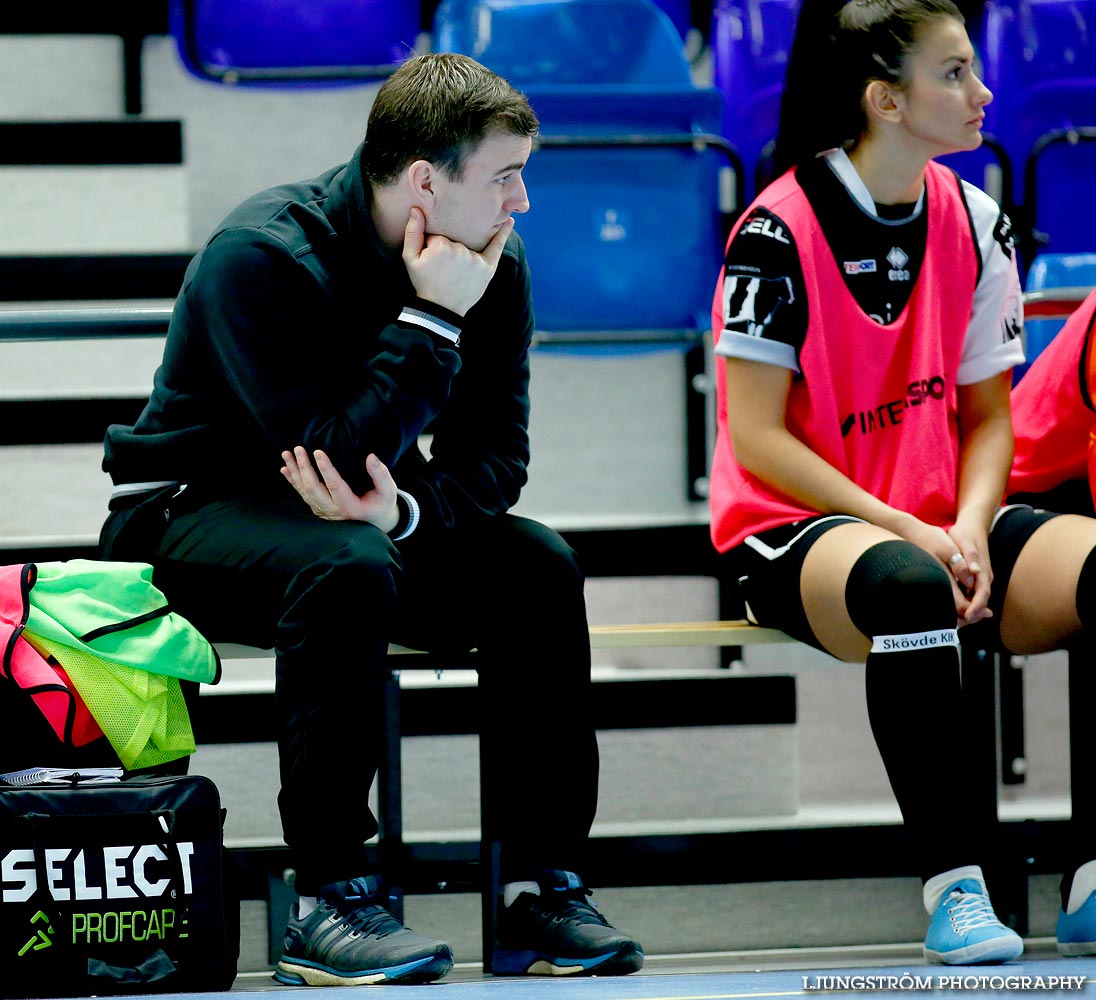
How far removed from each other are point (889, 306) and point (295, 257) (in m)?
0.76

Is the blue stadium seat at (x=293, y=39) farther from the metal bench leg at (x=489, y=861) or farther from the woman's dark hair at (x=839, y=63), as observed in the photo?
the metal bench leg at (x=489, y=861)

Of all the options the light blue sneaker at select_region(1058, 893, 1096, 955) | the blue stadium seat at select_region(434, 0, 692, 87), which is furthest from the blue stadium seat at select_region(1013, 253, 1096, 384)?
the light blue sneaker at select_region(1058, 893, 1096, 955)

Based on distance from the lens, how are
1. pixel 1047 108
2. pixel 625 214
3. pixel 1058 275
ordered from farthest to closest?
pixel 1047 108 < pixel 625 214 < pixel 1058 275

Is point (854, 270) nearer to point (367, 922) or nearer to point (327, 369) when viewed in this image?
point (327, 369)

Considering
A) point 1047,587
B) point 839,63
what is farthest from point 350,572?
point 839,63

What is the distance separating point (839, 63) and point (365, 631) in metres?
0.99

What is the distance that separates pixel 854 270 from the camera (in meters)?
1.86

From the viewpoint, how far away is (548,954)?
153 centimetres

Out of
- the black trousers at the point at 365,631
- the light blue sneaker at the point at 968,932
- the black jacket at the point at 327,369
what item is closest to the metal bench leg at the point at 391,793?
the black trousers at the point at 365,631

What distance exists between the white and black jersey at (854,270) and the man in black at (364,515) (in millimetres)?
341

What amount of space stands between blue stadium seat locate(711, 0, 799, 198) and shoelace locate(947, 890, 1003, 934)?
1.41 meters

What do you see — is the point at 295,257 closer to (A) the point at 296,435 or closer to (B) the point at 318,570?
(A) the point at 296,435

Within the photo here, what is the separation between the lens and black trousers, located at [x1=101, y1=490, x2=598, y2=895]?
1.45 meters

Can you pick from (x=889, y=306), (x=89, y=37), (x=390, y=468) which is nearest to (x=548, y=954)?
(x=390, y=468)
